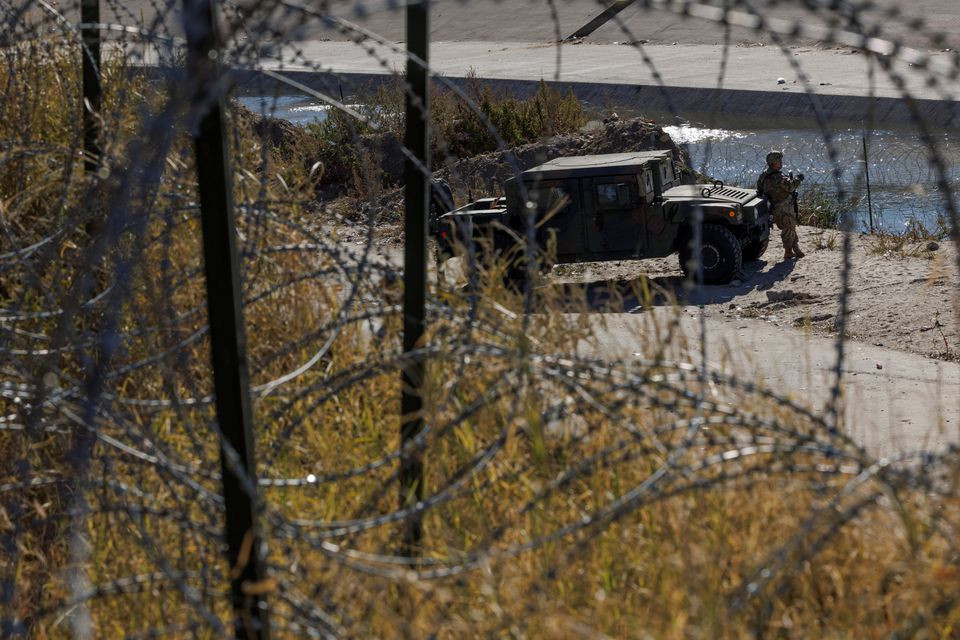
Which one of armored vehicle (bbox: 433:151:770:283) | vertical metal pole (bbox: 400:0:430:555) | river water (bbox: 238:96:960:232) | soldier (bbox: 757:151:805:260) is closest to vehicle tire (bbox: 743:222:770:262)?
soldier (bbox: 757:151:805:260)

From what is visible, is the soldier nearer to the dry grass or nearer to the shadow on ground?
the shadow on ground

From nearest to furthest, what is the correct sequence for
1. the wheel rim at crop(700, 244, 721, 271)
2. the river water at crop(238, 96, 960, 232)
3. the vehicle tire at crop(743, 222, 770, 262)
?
the wheel rim at crop(700, 244, 721, 271) → the vehicle tire at crop(743, 222, 770, 262) → the river water at crop(238, 96, 960, 232)

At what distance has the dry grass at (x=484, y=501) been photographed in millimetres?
3070

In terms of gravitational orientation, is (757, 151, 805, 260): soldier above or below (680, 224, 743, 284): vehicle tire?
above

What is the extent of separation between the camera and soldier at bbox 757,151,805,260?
13734 mm

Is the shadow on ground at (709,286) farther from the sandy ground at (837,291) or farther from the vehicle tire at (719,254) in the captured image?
the vehicle tire at (719,254)

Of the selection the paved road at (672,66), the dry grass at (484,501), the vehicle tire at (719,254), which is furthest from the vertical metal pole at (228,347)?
the paved road at (672,66)

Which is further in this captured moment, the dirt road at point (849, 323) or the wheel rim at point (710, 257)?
the wheel rim at point (710, 257)

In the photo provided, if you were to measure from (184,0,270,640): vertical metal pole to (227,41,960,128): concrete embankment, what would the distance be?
58.1 ft

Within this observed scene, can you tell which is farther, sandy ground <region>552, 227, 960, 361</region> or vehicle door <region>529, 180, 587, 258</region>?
vehicle door <region>529, 180, 587, 258</region>

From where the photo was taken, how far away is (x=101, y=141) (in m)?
7.37

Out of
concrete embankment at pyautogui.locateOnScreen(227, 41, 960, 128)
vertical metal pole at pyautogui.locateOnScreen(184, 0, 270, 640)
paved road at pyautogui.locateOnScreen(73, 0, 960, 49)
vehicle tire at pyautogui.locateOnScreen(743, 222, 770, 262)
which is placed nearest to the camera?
vertical metal pole at pyautogui.locateOnScreen(184, 0, 270, 640)

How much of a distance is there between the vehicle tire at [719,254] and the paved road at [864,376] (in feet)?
5.54

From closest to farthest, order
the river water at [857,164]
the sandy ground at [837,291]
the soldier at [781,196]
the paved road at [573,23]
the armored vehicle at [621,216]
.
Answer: the sandy ground at [837,291], the armored vehicle at [621,216], the soldier at [781,196], the river water at [857,164], the paved road at [573,23]
